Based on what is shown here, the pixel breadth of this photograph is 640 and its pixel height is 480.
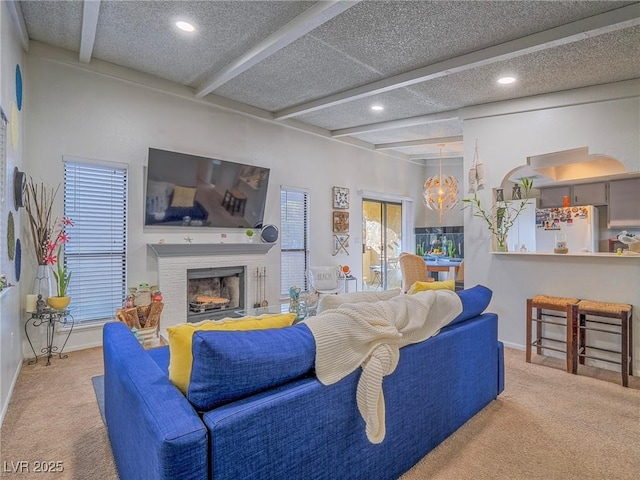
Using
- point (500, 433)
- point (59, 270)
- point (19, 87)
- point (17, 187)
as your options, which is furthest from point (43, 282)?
point (500, 433)

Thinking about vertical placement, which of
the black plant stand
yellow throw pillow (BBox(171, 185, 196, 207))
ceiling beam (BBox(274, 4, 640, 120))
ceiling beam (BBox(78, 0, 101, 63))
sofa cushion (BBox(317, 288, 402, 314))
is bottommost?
the black plant stand

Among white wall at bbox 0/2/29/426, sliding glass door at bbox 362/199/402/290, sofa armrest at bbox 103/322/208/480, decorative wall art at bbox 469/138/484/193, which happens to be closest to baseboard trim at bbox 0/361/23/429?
white wall at bbox 0/2/29/426

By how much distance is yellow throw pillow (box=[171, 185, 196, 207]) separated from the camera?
4.18 metres

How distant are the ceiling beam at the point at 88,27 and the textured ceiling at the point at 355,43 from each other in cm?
1

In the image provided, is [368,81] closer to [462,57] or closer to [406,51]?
[406,51]

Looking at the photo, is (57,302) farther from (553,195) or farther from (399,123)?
(553,195)

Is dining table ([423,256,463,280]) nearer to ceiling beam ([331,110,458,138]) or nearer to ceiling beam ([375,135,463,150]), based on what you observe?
ceiling beam ([375,135,463,150])

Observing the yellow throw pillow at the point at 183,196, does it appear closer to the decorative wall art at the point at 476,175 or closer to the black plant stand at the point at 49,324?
the black plant stand at the point at 49,324

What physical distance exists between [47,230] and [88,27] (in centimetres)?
187

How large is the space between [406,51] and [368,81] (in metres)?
0.76

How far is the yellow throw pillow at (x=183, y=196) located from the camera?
13.7ft

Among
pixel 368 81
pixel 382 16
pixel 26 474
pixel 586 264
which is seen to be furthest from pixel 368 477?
pixel 368 81

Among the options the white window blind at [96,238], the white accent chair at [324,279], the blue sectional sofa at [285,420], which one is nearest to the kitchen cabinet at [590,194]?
the white accent chair at [324,279]

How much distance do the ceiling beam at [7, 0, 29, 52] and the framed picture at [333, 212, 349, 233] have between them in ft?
14.1
